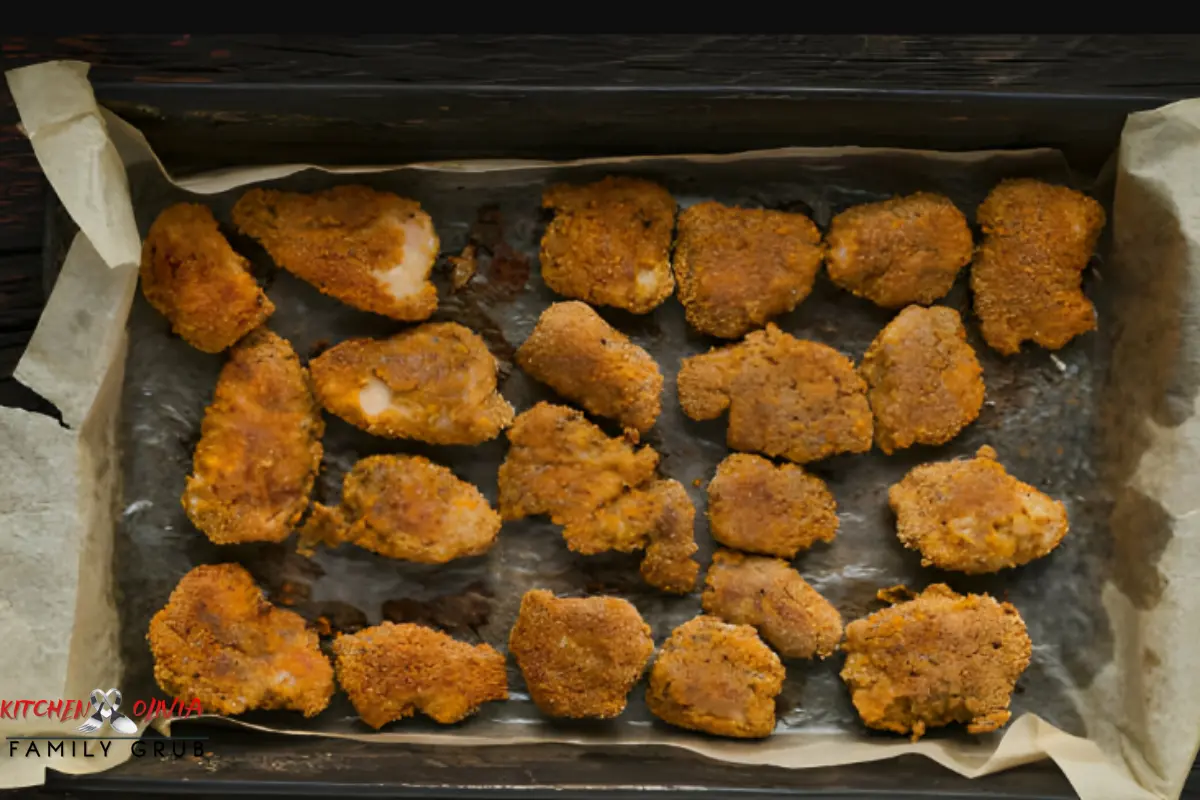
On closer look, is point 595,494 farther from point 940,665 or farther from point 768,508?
point 940,665

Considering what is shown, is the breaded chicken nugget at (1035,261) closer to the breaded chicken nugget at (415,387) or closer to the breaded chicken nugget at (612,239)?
the breaded chicken nugget at (612,239)

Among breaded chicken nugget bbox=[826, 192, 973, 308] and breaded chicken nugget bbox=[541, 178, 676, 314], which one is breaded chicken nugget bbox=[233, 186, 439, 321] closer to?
breaded chicken nugget bbox=[541, 178, 676, 314]

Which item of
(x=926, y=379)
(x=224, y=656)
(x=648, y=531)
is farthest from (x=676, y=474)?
(x=224, y=656)

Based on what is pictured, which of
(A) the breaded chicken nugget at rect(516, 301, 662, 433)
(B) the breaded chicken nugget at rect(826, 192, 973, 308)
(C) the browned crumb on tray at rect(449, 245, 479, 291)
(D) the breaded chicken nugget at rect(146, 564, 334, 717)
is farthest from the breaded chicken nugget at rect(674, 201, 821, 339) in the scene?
(D) the breaded chicken nugget at rect(146, 564, 334, 717)

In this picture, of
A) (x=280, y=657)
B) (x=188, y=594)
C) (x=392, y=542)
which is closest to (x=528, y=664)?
(x=392, y=542)

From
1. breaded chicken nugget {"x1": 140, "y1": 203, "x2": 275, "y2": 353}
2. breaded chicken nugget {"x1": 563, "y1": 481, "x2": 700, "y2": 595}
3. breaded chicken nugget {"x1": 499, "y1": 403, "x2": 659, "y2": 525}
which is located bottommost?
breaded chicken nugget {"x1": 563, "y1": 481, "x2": 700, "y2": 595}

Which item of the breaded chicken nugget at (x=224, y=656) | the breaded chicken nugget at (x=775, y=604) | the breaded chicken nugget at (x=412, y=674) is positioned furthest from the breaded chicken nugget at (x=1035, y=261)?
the breaded chicken nugget at (x=224, y=656)
